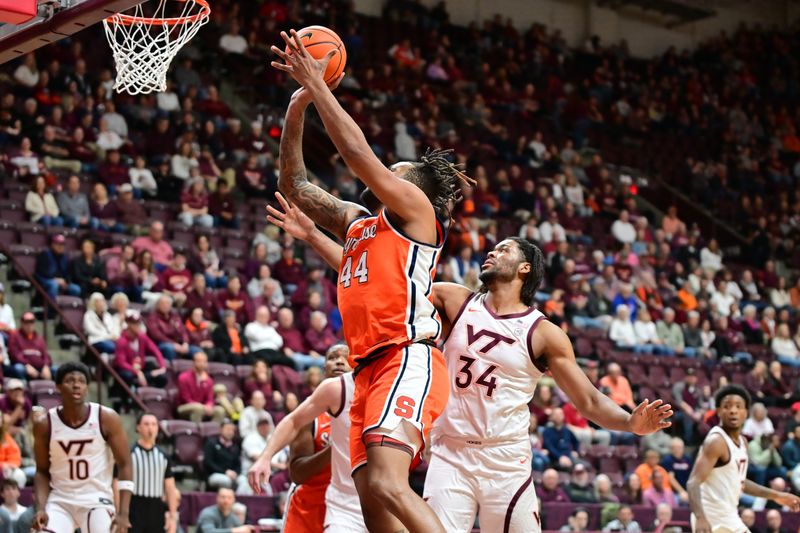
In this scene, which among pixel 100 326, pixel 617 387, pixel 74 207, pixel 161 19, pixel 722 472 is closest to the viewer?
pixel 161 19

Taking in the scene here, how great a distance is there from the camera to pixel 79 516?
775 centimetres

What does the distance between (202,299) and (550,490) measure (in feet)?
14.8

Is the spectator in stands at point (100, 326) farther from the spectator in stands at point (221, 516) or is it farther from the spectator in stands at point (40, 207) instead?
the spectator in stands at point (221, 516)

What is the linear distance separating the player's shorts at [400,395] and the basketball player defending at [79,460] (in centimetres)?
308

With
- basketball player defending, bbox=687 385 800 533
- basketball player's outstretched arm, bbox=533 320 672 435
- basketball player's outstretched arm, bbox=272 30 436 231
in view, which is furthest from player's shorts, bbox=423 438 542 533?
basketball player defending, bbox=687 385 800 533

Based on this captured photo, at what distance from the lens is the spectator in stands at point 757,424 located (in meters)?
15.6

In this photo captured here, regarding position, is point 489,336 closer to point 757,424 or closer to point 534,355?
point 534,355

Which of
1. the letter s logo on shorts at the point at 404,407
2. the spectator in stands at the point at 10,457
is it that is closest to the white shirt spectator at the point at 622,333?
the spectator in stands at the point at 10,457

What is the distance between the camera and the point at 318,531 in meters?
6.70

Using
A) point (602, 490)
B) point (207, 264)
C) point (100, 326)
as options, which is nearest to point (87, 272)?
point (100, 326)

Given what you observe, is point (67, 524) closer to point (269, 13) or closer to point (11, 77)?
point (11, 77)

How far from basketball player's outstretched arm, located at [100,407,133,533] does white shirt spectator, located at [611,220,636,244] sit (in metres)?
13.3

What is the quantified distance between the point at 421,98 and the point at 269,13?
9.95 ft

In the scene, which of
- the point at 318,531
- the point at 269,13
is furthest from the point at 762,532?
the point at 269,13
